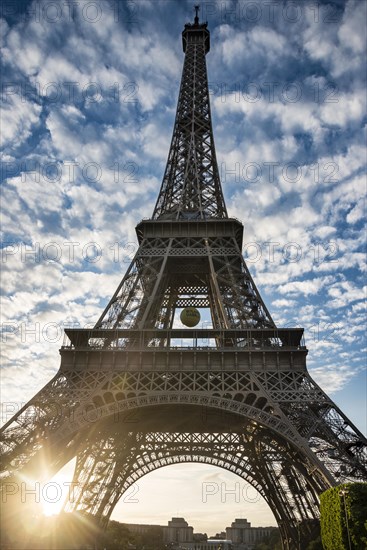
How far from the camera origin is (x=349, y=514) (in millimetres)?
22234

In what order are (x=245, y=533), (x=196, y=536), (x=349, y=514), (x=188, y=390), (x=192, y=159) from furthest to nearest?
(x=196, y=536) → (x=245, y=533) → (x=192, y=159) → (x=188, y=390) → (x=349, y=514)

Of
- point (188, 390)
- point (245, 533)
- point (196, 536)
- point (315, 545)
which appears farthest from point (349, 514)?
point (196, 536)

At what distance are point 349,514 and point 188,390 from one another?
34.9ft

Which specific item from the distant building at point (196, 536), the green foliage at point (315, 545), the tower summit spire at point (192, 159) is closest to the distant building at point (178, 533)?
the distant building at point (196, 536)

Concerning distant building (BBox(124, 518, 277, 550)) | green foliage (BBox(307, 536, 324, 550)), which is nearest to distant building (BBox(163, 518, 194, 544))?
distant building (BBox(124, 518, 277, 550))

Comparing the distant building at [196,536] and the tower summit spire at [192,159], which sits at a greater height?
the tower summit spire at [192,159]

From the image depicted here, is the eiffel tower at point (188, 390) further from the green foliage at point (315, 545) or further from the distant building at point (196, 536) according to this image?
the distant building at point (196, 536)

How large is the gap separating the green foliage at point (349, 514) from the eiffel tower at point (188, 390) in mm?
969

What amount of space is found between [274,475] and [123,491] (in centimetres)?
1483

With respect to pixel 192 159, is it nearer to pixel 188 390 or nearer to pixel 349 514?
pixel 188 390

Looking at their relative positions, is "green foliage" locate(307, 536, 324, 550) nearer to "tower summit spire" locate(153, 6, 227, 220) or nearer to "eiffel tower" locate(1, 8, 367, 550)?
"eiffel tower" locate(1, 8, 367, 550)

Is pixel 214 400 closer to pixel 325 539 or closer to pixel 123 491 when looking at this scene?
pixel 325 539

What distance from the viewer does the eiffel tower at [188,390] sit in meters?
25.3

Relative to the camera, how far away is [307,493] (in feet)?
122
